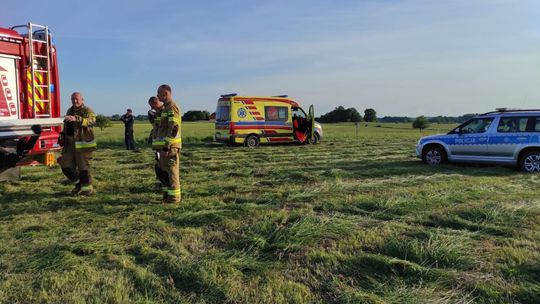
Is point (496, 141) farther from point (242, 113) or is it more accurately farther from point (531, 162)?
point (242, 113)

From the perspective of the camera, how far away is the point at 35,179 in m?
8.68

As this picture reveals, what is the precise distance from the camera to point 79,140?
7031 mm

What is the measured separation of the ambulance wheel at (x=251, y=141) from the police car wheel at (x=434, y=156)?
314 inches

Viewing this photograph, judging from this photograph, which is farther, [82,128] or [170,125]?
[82,128]

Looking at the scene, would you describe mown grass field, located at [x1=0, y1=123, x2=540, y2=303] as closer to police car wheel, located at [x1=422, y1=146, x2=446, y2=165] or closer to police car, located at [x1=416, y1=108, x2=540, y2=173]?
police car, located at [x1=416, y1=108, x2=540, y2=173]

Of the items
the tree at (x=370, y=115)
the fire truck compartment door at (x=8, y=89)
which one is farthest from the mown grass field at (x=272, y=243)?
the tree at (x=370, y=115)

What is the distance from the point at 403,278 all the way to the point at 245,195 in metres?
3.96

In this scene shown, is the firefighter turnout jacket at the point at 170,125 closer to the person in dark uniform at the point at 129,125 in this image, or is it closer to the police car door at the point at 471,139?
the police car door at the point at 471,139

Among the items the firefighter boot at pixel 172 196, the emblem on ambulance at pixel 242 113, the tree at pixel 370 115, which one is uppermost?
the tree at pixel 370 115

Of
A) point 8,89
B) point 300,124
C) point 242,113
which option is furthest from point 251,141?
point 8,89

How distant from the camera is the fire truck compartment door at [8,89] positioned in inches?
261

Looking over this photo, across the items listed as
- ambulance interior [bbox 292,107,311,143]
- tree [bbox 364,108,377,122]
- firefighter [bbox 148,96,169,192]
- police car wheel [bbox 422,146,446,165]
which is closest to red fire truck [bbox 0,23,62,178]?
firefighter [bbox 148,96,169,192]

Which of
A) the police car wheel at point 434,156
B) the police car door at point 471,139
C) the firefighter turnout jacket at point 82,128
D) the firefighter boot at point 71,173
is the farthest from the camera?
the police car wheel at point 434,156

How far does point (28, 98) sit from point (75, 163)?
52.1 inches
